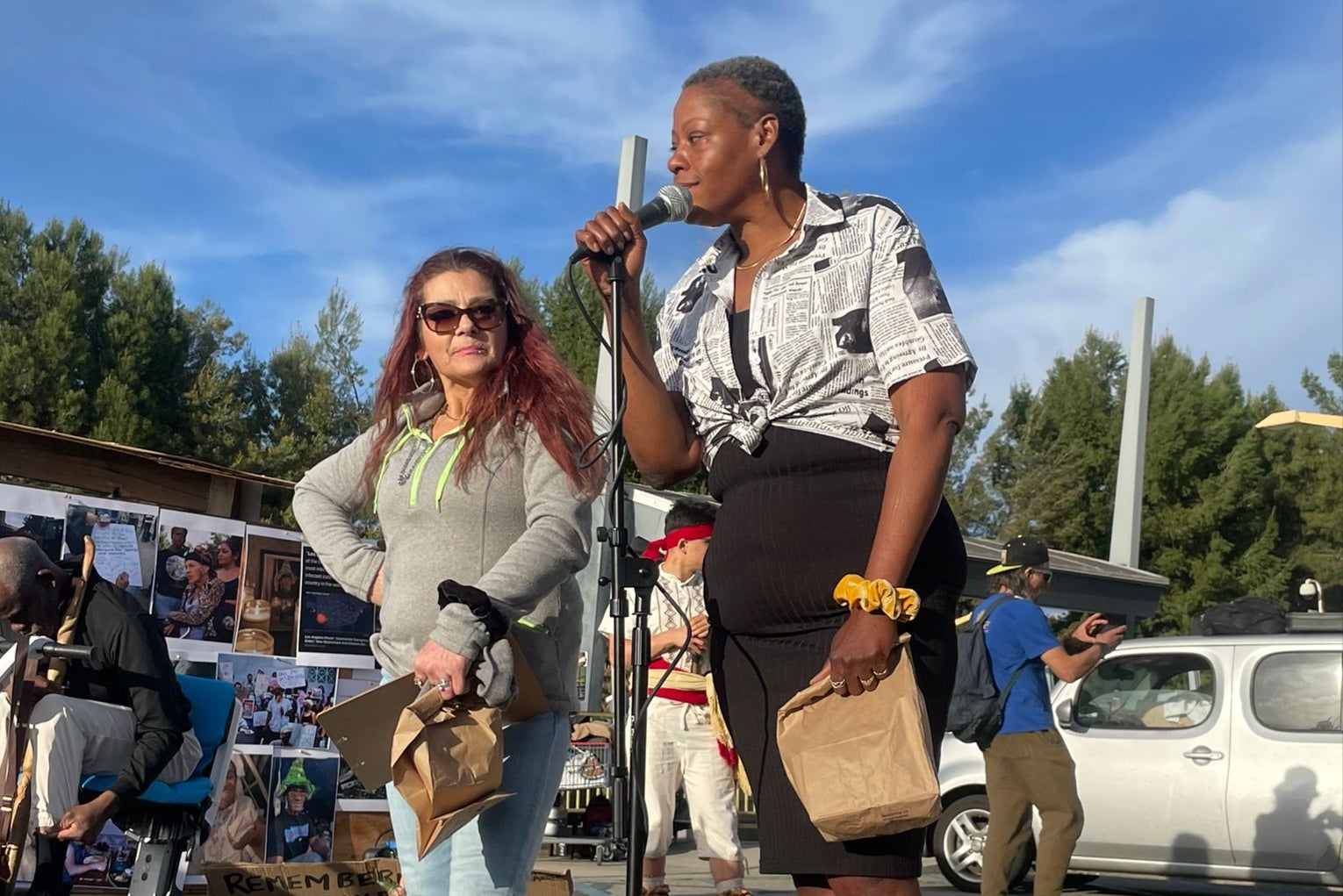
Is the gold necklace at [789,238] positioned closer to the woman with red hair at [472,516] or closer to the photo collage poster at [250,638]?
the woman with red hair at [472,516]

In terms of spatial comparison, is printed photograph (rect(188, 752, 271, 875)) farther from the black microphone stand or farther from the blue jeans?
the black microphone stand

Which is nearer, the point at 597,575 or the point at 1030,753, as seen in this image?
the point at 1030,753

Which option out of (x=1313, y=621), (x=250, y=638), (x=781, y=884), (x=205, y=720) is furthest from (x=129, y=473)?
(x=1313, y=621)

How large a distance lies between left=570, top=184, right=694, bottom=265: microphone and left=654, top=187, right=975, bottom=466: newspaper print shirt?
0.21 meters

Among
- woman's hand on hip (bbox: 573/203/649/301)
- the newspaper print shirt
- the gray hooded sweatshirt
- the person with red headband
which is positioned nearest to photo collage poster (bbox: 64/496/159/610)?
the person with red headband

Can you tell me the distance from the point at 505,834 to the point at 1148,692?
28.1 feet

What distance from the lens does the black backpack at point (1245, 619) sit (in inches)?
439

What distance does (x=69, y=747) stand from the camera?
5.21 m

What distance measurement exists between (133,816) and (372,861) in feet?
4.61

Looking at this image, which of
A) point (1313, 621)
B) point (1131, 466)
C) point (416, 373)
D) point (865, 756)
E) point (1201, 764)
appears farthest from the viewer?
point (1131, 466)

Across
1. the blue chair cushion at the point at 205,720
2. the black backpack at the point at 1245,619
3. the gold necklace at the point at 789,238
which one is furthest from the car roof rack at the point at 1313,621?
the gold necklace at the point at 789,238

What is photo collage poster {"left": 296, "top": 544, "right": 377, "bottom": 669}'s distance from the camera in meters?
8.59

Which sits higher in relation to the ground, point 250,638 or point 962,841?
point 250,638

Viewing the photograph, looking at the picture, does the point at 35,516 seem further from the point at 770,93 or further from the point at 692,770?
the point at 770,93
